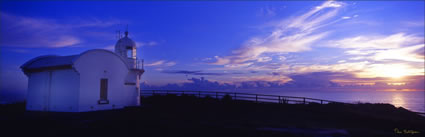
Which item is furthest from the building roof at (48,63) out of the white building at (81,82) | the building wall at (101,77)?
the building wall at (101,77)

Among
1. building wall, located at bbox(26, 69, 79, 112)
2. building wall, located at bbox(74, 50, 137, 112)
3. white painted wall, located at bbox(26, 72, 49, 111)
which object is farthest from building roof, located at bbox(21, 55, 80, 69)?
building wall, located at bbox(74, 50, 137, 112)

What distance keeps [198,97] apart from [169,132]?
19975mm

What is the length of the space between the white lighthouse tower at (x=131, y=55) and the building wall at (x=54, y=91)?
4636 millimetres

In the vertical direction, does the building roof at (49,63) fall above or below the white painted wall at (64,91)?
above

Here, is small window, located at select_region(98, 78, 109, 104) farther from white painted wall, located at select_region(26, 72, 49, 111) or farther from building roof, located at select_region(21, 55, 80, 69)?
white painted wall, located at select_region(26, 72, 49, 111)

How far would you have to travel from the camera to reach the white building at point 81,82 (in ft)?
57.5

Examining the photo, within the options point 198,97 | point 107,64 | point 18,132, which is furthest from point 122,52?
point 18,132

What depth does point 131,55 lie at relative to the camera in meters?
22.8

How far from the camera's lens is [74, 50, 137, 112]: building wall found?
17609 mm

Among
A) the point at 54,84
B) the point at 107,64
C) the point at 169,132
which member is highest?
the point at 107,64

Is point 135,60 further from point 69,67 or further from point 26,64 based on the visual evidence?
point 26,64

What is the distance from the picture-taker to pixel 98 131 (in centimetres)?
1028

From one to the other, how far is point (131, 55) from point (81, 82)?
5908mm

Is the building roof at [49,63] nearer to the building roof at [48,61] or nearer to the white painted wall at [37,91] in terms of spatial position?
the building roof at [48,61]
